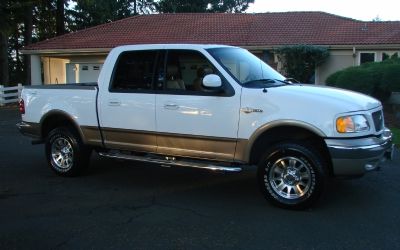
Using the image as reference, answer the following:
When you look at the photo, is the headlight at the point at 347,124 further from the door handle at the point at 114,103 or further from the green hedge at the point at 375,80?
the green hedge at the point at 375,80

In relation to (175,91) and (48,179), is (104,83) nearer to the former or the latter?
(175,91)

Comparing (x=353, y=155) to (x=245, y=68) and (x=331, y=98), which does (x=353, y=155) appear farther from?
(x=245, y=68)

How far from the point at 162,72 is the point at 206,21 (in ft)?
81.7

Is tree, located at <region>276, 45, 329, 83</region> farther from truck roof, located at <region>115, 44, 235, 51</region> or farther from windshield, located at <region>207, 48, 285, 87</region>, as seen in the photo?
truck roof, located at <region>115, 44, 235, 51</region>

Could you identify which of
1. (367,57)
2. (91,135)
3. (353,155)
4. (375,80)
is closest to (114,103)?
(91,135)

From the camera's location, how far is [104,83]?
7.31 m

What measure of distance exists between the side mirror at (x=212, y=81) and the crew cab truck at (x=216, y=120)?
0.01 metres

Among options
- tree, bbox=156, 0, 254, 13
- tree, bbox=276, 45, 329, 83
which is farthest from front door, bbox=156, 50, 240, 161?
tree, bbox=156, 0, 254, 13

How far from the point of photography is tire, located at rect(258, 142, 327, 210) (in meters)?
5.79

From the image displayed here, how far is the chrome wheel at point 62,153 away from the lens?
7.89 meters

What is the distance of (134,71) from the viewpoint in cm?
716

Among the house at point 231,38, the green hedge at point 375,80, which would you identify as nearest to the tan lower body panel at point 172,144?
the green hedge at point 375,80

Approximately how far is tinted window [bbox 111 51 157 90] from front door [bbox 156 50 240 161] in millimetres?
211

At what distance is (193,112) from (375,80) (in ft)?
34.0
